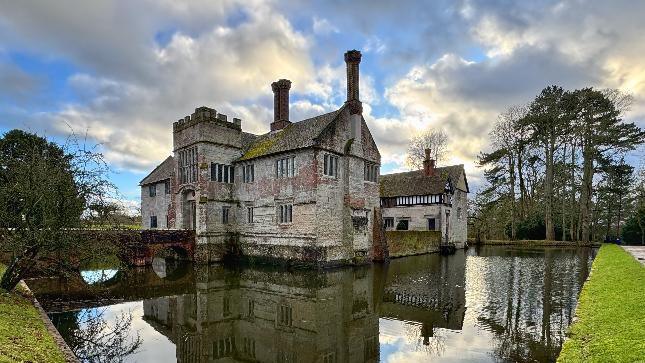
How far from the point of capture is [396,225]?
42.7 metres

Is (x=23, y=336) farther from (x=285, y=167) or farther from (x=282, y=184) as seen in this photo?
(x=285, y=167)

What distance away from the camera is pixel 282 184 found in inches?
1021

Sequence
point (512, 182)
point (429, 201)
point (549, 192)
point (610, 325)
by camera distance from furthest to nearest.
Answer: point (512, 182) < point (549, 192) < point (429, 201) < point (610, 325)

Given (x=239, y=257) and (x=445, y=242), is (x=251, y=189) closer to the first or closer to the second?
(x=239, y=257)

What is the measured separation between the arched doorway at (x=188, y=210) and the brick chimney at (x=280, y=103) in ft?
27.7

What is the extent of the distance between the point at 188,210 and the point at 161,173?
992cm

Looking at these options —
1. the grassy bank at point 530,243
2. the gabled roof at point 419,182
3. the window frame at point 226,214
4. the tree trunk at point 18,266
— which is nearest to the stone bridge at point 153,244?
the window frame at point 226,214

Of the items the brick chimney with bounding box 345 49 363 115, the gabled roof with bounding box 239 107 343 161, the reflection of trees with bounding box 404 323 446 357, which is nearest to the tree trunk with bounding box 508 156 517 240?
the brick chimney with bounding box 345 49 363 115

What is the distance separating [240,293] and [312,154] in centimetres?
1041

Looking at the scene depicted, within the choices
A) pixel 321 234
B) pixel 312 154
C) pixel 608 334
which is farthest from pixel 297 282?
pixel 608 334

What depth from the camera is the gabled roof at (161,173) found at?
36325 mm

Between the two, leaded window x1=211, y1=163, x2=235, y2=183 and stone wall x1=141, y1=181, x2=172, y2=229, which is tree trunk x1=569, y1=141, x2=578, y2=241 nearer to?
leaded window x1=211, y1=163, x2=235, y2=183

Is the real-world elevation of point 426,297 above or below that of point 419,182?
below

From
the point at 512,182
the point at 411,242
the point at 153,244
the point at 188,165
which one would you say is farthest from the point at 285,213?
the point at 512,182
